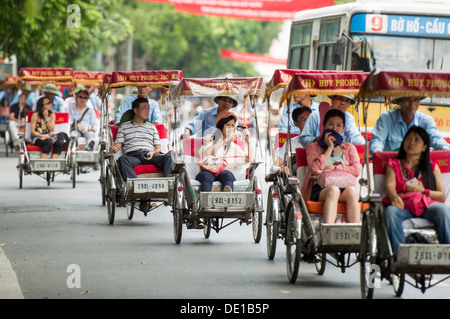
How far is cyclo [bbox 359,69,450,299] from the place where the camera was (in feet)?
23.4

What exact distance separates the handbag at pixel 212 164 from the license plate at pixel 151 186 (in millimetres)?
1407

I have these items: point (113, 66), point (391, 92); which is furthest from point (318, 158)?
point (113, 66)

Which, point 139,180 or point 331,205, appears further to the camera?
point 139,180

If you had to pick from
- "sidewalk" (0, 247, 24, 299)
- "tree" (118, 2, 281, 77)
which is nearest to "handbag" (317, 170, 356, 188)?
"sidewalk" (0, 247, 24, 299)

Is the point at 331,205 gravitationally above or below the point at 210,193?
above

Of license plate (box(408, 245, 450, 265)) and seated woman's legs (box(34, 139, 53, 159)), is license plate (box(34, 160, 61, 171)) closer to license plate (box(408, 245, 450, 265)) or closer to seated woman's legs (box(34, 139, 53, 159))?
seated woman's legs (box(34, 139, 53, 159))

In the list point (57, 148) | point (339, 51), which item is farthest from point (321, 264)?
point (57, 148)

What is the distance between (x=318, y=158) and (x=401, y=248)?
2.20 metres

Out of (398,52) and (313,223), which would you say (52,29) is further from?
(313,223)

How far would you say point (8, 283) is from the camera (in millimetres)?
8477

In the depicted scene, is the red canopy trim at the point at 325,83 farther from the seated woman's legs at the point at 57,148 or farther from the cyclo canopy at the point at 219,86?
the seated woman's legs at the point at 57,148

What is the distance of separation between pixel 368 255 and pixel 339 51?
9253mm

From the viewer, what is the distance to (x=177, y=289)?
8.20 meters

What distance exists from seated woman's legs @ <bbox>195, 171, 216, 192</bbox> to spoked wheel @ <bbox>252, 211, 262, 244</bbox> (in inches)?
24.7
